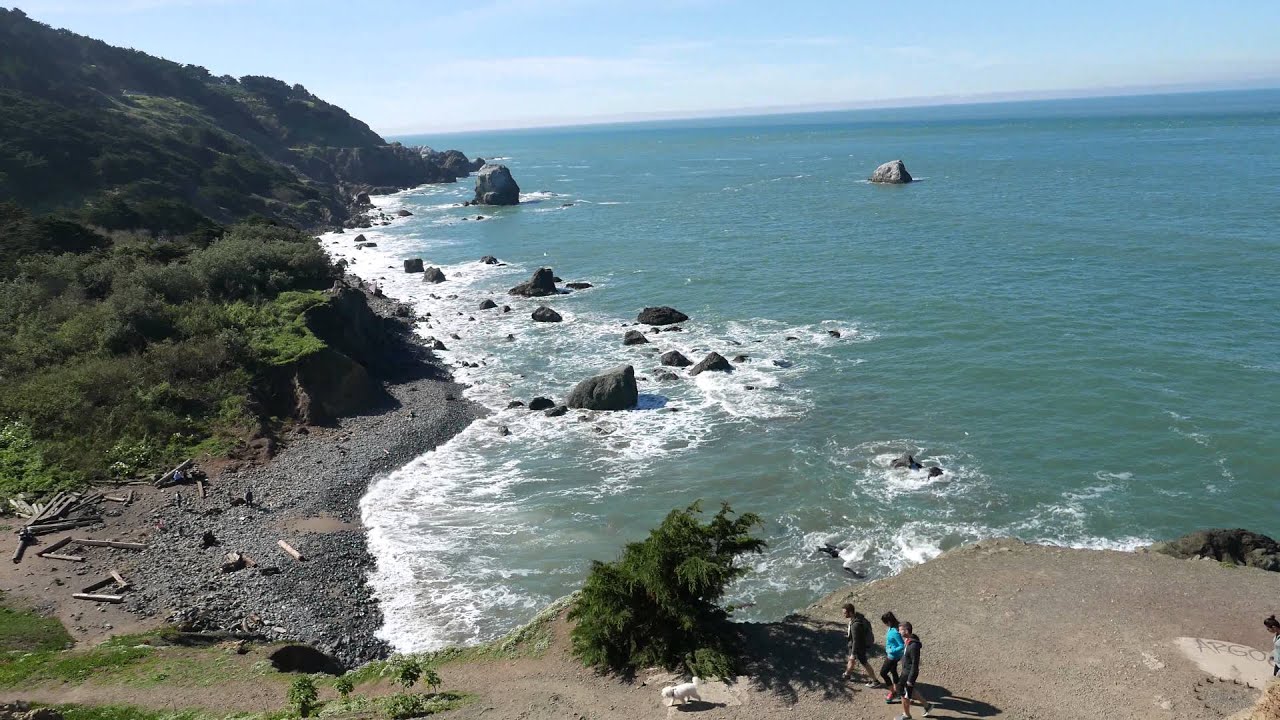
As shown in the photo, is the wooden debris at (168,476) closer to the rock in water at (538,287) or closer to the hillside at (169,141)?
the rock in water at (538,287)

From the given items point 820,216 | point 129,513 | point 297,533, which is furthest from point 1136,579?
point 820,216

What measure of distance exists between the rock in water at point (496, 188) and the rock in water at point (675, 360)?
8600 cm

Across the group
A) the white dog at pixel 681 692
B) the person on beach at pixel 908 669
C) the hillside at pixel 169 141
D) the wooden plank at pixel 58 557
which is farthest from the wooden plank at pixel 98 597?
the hillside at pixel 169 141

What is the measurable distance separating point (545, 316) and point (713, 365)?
697 inches

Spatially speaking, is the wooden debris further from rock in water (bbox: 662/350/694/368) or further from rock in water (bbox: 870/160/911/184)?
rock in water (bbox: 870/160/911/184)

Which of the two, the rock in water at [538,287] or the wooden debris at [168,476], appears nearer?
the wooden debris at [168,476]

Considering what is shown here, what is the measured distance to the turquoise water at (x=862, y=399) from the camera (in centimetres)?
2889

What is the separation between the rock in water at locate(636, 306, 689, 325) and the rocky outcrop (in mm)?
35362

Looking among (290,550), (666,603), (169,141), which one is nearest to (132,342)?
(290,550)

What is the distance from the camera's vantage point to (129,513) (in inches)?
1192

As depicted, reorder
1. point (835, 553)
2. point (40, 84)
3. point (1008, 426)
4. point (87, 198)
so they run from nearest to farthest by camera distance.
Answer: point (835, 553) → point (1008, 426) → point (87, 198) → point (40, 84)

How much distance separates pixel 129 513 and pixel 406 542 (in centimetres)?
1111

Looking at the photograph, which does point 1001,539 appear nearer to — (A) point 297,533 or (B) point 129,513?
(A) point 297,533

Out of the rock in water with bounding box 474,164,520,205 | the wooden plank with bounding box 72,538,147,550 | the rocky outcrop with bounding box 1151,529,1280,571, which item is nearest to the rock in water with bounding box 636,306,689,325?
the rocky outcrop with bounding box 1151,529,1280,571
